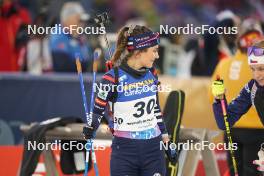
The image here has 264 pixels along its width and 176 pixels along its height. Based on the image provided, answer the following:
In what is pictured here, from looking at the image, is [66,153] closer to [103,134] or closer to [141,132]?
[103,134]

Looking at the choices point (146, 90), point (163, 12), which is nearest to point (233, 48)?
A: point (146, 90)

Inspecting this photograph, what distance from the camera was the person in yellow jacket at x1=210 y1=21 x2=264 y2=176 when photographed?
10.9 meters

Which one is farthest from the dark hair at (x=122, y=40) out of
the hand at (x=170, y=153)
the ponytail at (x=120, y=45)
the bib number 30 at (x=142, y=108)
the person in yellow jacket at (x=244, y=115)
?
the person in yellow jacket at (x=244, y=115)

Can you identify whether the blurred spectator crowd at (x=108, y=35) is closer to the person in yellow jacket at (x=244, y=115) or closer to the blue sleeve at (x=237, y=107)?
the person in yellow jacket at (x=244, y=115)

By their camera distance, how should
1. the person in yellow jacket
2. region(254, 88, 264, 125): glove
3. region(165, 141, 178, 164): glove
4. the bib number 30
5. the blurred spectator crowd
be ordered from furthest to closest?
1. the blurred spectator crowd
2. the person in yellow jacket
3. region(165, 141, 178, 164): glove
4. region(254, 88, 264, 125): glove
5. the bib number 30

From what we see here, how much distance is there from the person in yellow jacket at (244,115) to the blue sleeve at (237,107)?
2.45 ft

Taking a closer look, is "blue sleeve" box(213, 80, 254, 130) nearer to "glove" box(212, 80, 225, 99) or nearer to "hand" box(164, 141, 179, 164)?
"glove" box(212, 80, 225, 99)

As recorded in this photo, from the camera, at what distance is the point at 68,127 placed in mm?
11641

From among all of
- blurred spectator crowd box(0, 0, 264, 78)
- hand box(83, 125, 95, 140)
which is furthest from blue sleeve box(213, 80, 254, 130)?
blurred spectator crowd box(0, 0, 264, 78)

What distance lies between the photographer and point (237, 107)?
10.2m

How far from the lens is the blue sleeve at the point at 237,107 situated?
10.1 meters

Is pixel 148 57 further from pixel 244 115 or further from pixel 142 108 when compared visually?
pixel 244 115

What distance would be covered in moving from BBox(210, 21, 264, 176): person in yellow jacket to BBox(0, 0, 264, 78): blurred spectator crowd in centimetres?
39

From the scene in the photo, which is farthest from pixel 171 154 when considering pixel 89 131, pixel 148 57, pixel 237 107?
pixel 148 57
